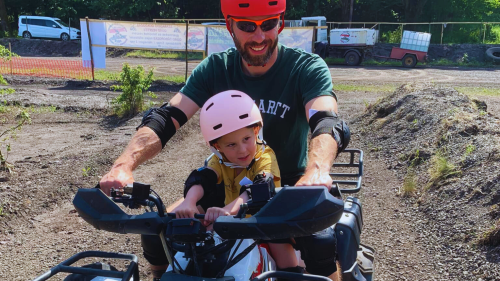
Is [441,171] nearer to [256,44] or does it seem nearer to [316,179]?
[256,44]

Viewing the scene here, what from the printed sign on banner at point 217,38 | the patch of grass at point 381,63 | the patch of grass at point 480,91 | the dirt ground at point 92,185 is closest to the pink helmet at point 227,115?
the dirt ground at point 92,185

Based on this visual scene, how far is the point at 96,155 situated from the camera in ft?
25.6

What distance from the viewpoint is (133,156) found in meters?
2.69

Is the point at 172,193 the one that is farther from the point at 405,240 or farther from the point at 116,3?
the point at 116,3

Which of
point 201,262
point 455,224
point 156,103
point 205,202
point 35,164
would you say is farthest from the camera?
point 156,103

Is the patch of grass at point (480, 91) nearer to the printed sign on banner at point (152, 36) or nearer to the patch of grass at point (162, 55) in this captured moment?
the printed sign on banner at point (152, 36)

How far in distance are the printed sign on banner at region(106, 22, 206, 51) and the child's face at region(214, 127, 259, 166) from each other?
15.8m

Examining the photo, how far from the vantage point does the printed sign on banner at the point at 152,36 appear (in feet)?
58.7

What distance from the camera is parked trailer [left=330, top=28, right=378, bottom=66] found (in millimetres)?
27625

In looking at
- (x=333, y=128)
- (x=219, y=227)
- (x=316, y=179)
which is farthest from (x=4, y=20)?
(x=219, y=227)

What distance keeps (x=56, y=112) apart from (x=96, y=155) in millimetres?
5843

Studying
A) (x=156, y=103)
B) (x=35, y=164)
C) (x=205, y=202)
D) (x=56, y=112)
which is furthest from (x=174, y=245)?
(x=56, y=112)

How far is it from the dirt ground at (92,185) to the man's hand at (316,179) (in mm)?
2446

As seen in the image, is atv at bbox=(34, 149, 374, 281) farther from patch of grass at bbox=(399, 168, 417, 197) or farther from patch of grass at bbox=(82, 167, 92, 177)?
patch of grass at bbox=(82, 167, 92, 177)
